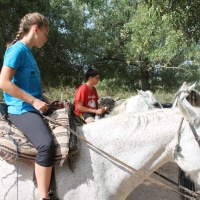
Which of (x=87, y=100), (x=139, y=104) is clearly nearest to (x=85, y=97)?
(x=87, y=100)

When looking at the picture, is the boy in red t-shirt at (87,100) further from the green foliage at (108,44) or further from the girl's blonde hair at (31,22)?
the girl's blonde hair at (31,22)

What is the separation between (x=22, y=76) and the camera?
8.55ft

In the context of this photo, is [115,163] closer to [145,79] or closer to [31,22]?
[31,22]

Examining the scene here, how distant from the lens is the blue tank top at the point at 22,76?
2.53 metres

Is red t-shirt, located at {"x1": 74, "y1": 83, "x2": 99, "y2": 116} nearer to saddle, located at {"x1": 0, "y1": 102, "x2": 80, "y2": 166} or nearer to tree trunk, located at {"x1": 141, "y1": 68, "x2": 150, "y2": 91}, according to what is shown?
saddle, located at {"x1": 0, "y1": 102, "x2": 80, "y2": 166}

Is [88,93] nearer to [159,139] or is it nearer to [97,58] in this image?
[159,139]

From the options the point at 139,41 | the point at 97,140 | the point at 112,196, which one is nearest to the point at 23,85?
the point at 97,140

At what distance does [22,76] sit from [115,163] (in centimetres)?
98

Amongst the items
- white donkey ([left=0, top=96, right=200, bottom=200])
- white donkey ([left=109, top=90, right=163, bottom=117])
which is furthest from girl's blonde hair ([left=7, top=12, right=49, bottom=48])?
white donkey ([left=109, top=90, right=163, bottom=117])

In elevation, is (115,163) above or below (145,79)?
above

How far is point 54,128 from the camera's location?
103 inches

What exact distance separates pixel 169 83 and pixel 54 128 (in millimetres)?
18974

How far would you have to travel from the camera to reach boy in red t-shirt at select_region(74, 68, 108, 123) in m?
6.12

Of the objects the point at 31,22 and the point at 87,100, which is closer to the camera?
the point at 31,22
